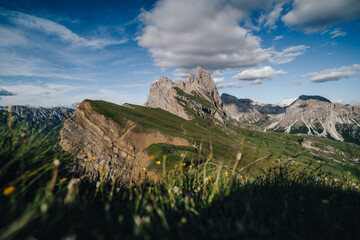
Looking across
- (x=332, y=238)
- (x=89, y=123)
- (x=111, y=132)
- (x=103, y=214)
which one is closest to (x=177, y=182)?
(x=103, y=214)

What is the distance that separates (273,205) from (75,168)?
4.53 meters

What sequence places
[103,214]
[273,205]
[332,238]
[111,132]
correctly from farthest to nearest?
[111,132], [273,205], [103,214], [332,238]

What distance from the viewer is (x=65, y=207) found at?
237 centimetres

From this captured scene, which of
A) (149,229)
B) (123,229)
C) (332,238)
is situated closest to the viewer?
(332,238)

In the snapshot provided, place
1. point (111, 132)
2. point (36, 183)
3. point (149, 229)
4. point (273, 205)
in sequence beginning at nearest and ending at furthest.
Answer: point (149, 229) < point (273, 205) < point (36, 183) < point (111, 132)

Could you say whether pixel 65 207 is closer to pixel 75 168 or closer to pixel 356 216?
pixel 75 168

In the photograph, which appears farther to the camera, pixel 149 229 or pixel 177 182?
pixel 177 182

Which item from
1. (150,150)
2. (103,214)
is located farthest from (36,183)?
(150,150)

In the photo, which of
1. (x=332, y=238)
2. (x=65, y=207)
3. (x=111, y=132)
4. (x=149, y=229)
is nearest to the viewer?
(x=332, y=238)

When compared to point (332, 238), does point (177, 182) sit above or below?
below

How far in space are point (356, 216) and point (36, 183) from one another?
17.3 feet

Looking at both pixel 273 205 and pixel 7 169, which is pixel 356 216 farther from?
pixel 7 169

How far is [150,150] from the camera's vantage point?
45.6m

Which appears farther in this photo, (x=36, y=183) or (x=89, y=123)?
(x=89, y=123)
